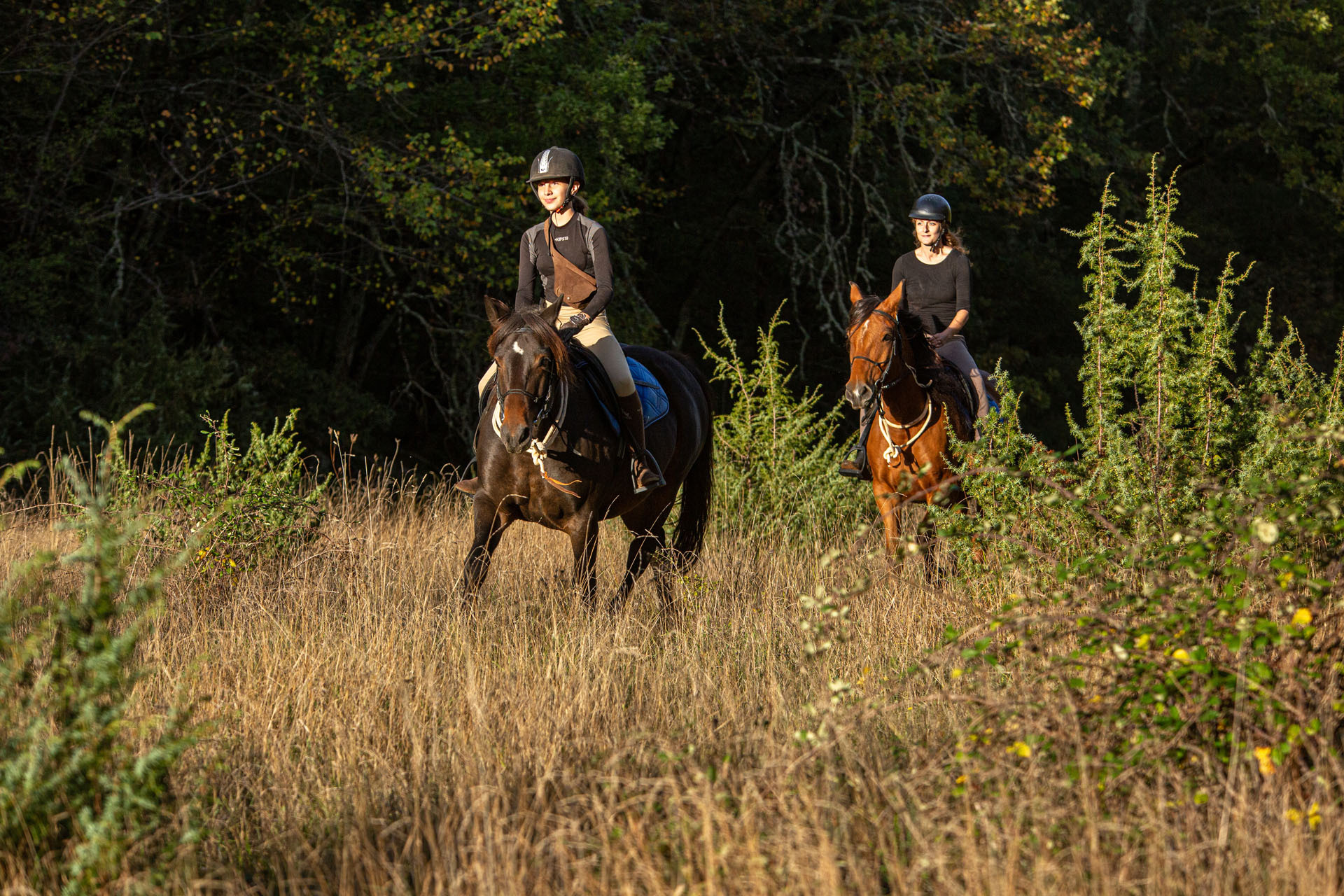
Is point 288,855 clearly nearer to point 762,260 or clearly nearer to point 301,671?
point 301,671

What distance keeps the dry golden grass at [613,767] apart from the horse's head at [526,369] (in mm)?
981

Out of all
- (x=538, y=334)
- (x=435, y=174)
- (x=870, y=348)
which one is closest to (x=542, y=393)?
(x=538, y=334)

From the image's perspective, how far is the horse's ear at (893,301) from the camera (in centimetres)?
782

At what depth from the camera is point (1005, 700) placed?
385 centimetres

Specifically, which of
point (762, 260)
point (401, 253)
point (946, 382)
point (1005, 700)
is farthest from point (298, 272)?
point (1005, 700)

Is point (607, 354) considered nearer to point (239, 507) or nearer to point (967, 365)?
point (239, 507)

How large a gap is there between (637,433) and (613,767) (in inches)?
148

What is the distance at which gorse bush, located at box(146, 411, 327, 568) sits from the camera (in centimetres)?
725

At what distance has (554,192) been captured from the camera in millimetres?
7266

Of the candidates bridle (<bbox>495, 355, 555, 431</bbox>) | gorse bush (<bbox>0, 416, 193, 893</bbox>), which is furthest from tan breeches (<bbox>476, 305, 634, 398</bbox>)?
gorse bush (<bbox>0, 416, 193, 893</bbox>)

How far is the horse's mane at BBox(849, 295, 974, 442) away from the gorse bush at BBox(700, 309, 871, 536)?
178 cm

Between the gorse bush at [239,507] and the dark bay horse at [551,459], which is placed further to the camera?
the gorse bush at [239,507]

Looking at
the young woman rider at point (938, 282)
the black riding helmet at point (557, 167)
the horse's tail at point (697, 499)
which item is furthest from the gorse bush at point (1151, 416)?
the horse's tail at point (697, 499)

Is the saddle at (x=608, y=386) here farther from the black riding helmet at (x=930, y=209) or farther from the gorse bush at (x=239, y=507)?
the black riding helmet at (x=930, y=209)
